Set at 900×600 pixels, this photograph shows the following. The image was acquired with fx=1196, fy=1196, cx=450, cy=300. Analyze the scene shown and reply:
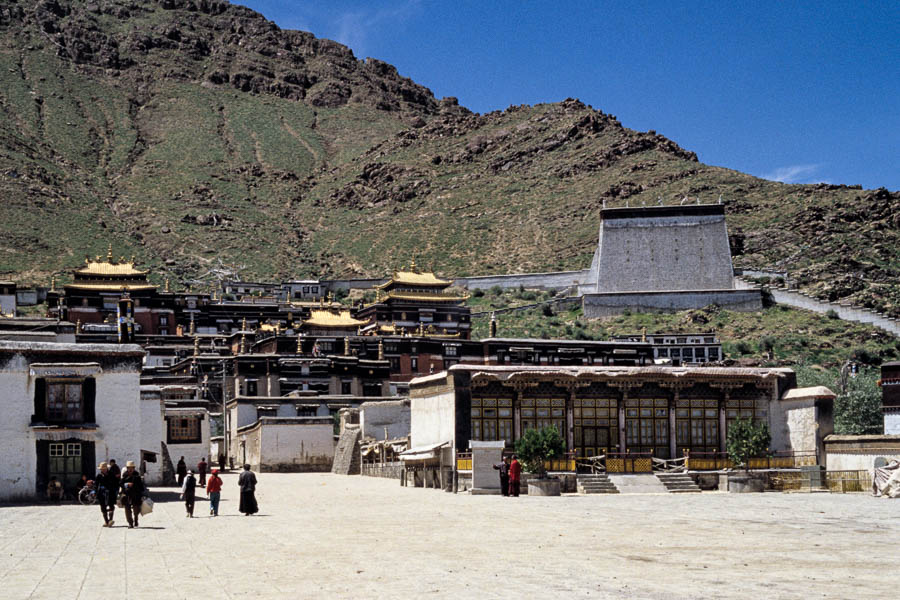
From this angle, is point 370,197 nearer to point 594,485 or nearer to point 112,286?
point 112,286

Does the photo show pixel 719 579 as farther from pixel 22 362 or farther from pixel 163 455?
pixel 163 455

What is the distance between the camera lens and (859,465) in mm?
33969

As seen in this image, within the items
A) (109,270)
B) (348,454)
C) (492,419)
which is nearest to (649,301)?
(109,270)

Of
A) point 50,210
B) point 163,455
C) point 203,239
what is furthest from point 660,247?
point 163,455

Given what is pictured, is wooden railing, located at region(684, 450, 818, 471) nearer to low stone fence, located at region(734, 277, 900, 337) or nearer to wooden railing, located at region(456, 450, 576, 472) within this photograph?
wooden railing, located at region(456, 450, 576, 472)

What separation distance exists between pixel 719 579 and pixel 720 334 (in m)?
87.1

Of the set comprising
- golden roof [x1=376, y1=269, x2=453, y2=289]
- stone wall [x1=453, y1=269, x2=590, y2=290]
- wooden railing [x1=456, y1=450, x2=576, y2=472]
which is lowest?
wooden railing [x1=456, y1=450, x2=576, y2=472]

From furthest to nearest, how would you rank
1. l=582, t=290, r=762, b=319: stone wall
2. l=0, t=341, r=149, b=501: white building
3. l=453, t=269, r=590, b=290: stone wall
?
l=453, t=269, r=590, b=290: stone wall, l=582, t=290, r=762, b=319: stone wall, l=0, t=341, r=149, b=501: white building

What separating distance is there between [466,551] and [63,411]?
58.7 ft

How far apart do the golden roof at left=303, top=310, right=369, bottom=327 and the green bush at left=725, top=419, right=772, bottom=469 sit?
2261 inches

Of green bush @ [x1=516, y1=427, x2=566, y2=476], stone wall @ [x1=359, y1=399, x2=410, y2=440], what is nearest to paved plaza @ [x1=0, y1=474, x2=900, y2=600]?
green bush @ [x1=516, y1=427, x2=566, y2=476]

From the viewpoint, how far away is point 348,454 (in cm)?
5034

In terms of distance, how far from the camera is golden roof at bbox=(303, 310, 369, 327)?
91250mm

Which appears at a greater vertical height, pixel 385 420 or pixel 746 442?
pixel 385 420
